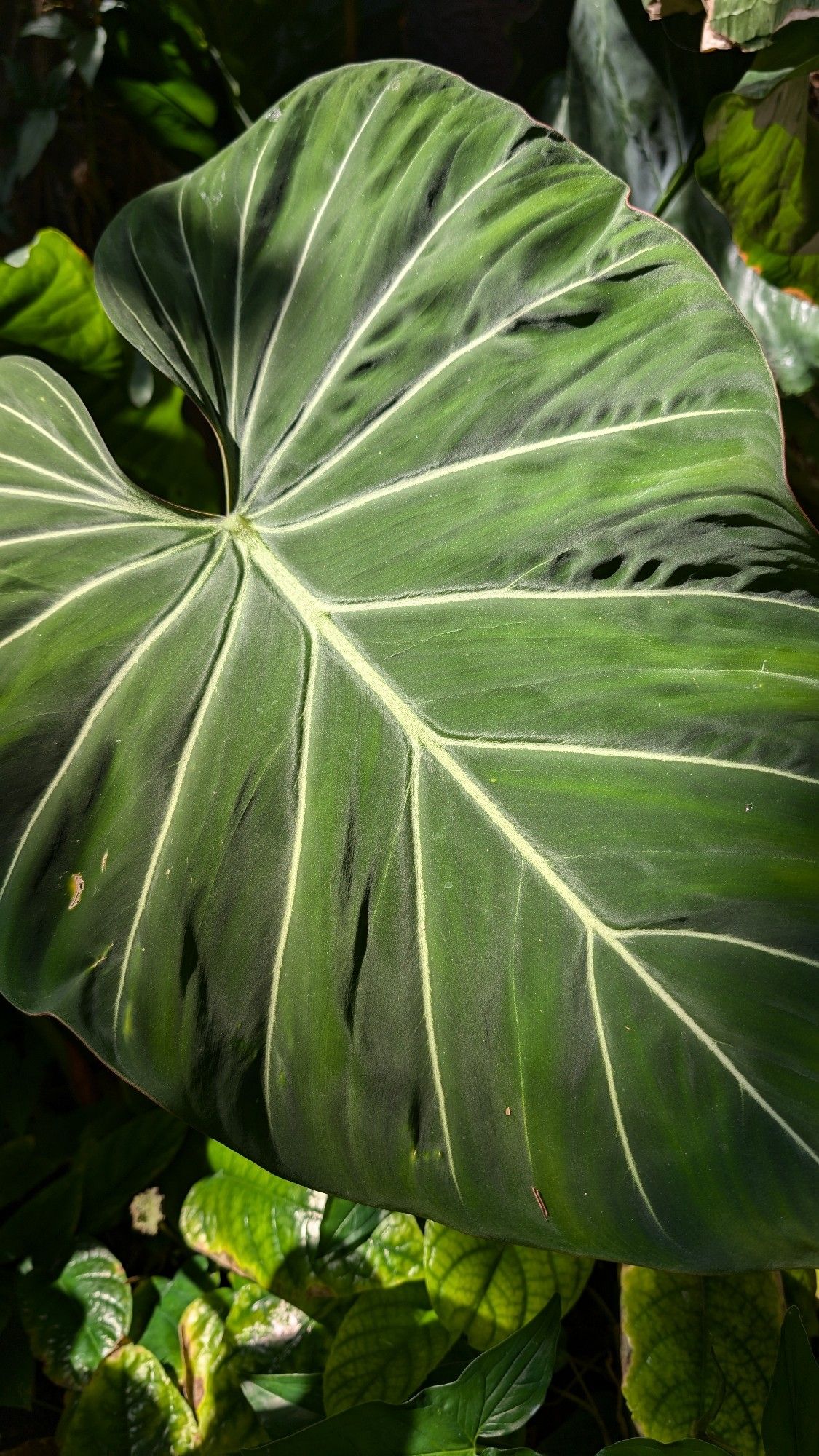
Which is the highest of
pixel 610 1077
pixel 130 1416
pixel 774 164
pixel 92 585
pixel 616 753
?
pixel 92 585

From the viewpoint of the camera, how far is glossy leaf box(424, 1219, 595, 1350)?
1133mm

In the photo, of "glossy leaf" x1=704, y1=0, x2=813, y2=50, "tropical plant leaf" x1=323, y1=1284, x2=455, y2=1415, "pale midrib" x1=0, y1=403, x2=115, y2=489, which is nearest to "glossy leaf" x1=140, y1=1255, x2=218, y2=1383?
"tropical plant leaf" x1=323, y1=1284, x2=455, y2=1415

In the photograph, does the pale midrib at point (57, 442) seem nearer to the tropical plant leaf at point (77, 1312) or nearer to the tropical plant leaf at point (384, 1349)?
the tropical plant leaf at point (384, 1349)

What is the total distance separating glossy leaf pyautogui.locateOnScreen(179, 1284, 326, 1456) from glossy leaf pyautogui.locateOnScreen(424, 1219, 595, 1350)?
11.3 inches

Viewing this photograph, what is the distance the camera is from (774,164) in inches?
50.6

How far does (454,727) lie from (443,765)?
0.03 meters

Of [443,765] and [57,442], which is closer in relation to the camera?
[443,765]

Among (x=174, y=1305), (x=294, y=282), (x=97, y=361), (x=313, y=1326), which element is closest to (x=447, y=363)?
(x=294, y=282)

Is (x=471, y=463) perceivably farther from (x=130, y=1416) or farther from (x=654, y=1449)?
(x=130, y=1416)

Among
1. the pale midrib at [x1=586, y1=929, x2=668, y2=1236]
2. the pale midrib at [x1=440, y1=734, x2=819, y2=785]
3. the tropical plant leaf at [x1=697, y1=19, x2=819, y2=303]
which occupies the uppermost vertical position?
the tropical plant leaf at [x1=697, y1=19, x2=819, y2=303]

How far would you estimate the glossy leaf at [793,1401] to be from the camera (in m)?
0.78

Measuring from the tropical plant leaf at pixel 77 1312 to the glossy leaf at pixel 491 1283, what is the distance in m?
0.55

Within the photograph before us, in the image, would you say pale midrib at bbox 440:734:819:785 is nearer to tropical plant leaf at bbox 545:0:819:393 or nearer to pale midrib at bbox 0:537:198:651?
pale midrib at bbox 0:537:198:651

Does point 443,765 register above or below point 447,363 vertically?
below
